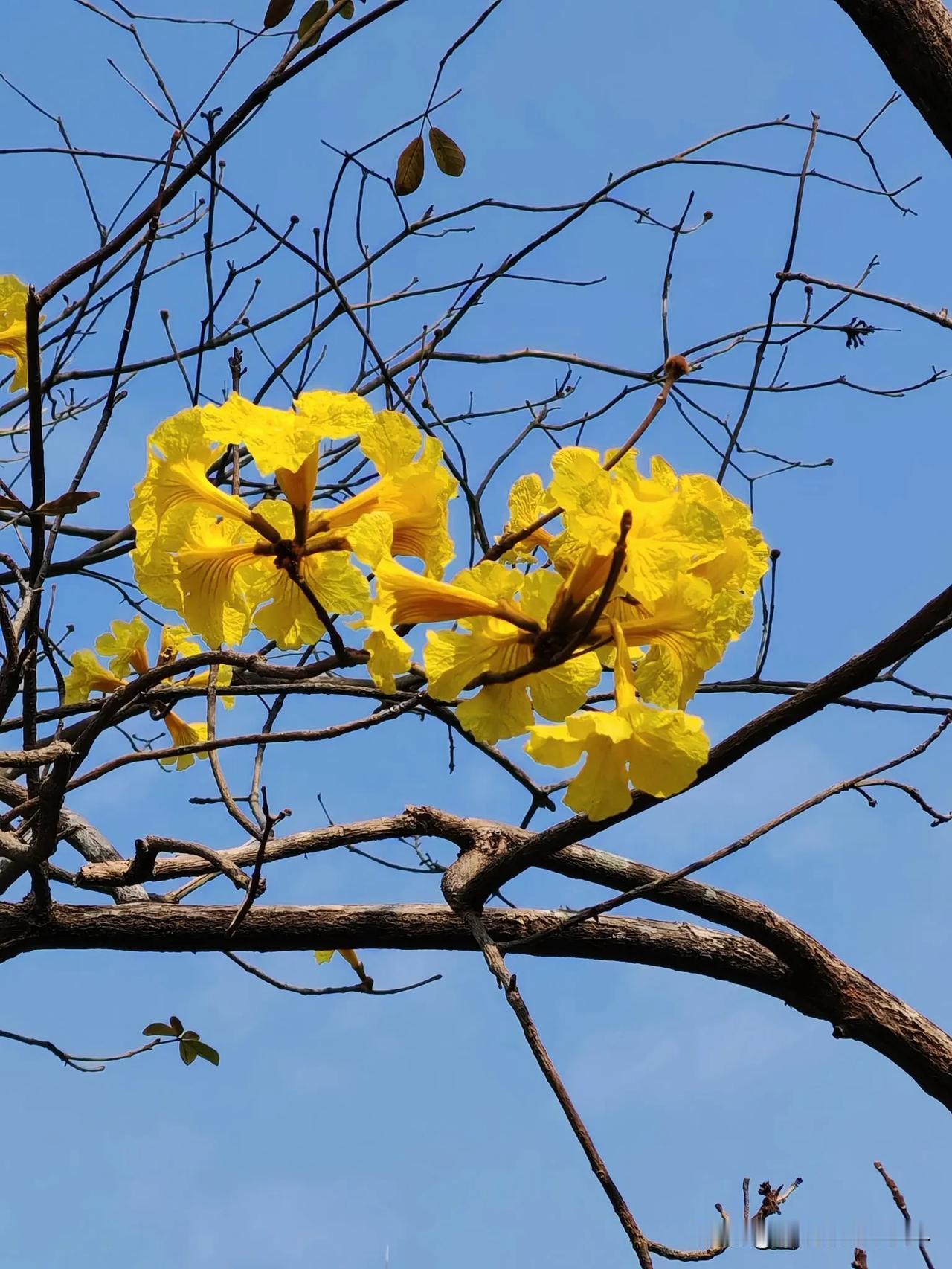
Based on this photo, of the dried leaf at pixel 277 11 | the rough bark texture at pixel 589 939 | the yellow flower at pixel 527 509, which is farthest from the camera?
the rough bark texture at pixel 589 939

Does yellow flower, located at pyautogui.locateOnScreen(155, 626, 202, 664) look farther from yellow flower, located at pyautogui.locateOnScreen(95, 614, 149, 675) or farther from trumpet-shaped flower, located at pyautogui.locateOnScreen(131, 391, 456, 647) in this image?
trumpet-shaped flower, located at pyautogui.locateOnScreen(131, 391, 456, 647)

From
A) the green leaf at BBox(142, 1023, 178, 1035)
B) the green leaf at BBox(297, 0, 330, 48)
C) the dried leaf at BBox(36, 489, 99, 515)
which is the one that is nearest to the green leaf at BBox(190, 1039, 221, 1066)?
the green leaf at BBox(142, 1023, 178, 1035)

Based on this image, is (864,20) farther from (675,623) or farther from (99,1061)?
(99,1061)

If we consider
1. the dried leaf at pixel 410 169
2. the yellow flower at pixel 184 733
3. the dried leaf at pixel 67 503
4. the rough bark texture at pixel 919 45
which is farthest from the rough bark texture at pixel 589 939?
the rough bark texture at pixel 919 45

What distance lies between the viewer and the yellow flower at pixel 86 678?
2.50 meters

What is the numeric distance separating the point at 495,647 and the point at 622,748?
0.59ft

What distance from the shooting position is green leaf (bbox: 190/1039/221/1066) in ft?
9.03

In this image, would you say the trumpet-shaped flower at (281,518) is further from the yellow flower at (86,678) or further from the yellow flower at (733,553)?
the yellow flower at (86,678)

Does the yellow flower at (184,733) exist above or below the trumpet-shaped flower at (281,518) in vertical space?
above

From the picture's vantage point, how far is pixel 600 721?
1.29 m

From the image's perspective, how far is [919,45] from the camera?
6.30 ft

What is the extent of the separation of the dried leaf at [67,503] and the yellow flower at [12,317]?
2.37ft

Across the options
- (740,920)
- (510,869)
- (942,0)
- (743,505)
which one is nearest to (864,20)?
(942,0)

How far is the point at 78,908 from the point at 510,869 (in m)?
0.87
